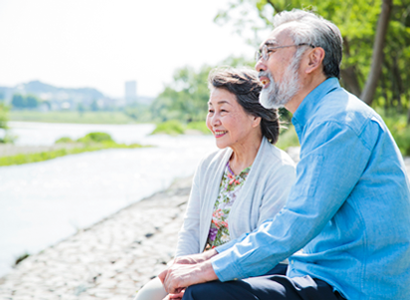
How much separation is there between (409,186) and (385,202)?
0.19 meters

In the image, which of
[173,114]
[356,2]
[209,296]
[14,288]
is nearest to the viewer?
[209,296]

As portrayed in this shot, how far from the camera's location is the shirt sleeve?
3.98 feet

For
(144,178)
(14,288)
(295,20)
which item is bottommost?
(144,178)

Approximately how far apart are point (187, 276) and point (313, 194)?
58cm

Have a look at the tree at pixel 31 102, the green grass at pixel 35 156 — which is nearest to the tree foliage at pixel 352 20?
the green grass at pixel 35 156

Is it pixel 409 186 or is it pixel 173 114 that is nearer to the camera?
pixel 409 186

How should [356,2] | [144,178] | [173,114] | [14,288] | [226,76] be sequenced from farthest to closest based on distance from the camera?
[173,114] < [144,178] < [356,2] < [14,288] < [226,76]

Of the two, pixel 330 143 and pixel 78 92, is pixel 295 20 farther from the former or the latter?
pixel 78 92

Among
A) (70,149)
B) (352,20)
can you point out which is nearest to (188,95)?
(70,149)

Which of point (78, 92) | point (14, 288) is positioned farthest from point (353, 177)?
point (78, 92)

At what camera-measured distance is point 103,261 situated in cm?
427

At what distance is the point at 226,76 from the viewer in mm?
2105

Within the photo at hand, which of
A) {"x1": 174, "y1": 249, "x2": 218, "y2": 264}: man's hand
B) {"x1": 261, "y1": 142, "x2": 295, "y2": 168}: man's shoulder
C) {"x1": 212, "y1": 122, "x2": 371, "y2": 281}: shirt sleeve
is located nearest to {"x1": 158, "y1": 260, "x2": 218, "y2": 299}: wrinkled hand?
{"x1": 212, "y1": 122, "x2": 371, "y2": 281}: shirt sleeve

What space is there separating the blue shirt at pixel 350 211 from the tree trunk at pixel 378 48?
7887 mm
